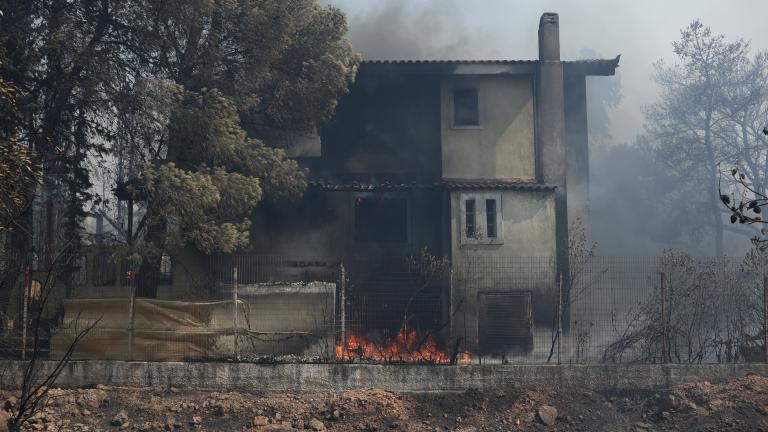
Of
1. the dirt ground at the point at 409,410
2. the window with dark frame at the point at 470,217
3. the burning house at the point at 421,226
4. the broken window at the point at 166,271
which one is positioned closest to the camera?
the dirt ground at the point at 409,410

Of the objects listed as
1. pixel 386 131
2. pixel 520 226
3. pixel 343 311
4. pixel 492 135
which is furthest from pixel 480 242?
pixel 343 311

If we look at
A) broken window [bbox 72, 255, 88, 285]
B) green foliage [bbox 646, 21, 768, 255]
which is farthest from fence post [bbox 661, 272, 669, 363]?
green foliage [bbox 646, 21, 768, 255]

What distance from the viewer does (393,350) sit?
1716 cm

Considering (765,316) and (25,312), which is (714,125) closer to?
(765,316)

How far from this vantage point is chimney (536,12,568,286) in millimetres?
23719

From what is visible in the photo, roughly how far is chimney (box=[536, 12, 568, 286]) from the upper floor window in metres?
2.43

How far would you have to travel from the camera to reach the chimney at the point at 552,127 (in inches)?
934

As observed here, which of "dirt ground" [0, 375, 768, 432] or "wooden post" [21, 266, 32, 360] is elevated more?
"wooden post" [21, 266, 32, 360]

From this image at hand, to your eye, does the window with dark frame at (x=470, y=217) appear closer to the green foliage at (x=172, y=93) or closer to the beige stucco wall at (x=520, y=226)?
the beige stucco wall at (x=520, y=226)

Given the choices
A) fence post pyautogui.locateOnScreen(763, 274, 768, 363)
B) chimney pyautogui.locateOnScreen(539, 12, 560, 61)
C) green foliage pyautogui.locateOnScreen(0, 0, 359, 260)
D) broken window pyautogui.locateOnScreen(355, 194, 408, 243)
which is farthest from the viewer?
chimney pyautogui.locateOnScreen(539, 12, 560, 61)

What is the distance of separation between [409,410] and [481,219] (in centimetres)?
819

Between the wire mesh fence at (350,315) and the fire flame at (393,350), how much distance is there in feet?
0.11

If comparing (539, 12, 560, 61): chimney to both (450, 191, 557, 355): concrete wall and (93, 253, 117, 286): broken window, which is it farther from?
(93, 253, 117, 286): broken window

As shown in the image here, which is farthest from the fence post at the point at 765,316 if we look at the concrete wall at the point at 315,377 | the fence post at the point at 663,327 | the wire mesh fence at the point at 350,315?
the concrete wall at the point at 315,377
